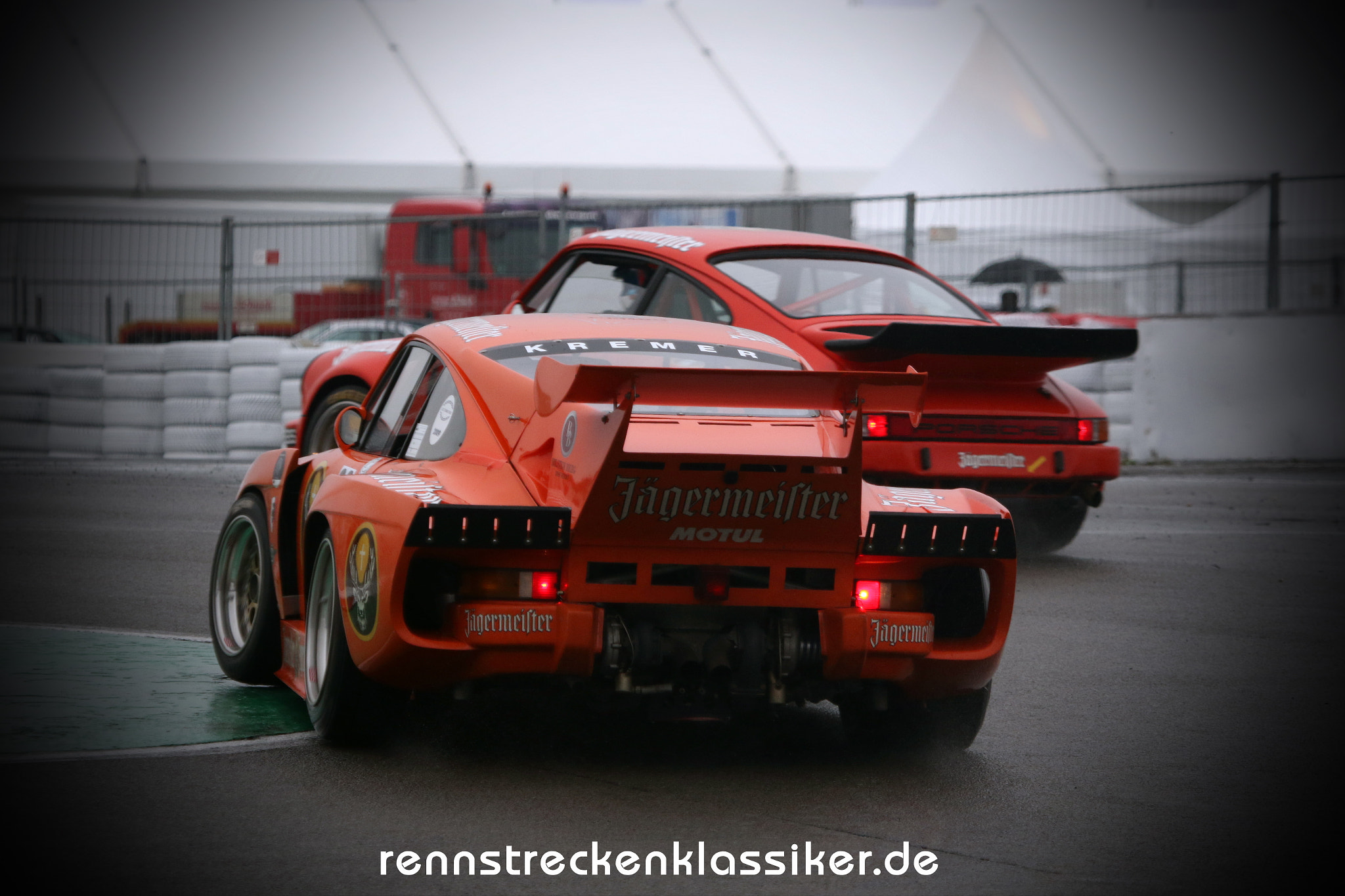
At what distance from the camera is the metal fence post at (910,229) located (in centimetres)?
1519

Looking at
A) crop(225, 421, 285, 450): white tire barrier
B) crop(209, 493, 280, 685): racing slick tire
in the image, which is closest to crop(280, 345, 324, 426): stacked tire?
crop(225, 421, 285, 450): white tire barrier

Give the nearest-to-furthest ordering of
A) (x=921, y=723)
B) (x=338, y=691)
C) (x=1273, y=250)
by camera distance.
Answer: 1. (x=338, y=691)
2. (x=921, y=723)
3. (x=1273, y=250)

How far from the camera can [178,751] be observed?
458 centimetres

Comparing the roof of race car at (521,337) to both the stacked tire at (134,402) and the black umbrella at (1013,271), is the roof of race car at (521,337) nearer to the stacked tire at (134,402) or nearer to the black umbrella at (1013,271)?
the stacked tire at (134,402)

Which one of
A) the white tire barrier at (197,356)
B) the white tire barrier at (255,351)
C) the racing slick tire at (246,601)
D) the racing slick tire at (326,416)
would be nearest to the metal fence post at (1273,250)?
the white tire barrier at (255,351)

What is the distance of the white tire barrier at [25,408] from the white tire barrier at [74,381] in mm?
160

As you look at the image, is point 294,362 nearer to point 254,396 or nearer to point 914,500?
point 254,396

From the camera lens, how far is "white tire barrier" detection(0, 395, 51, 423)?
49.4 feet

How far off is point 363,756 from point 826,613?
4.54 feet

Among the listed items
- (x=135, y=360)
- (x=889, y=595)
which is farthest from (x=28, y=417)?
(x=889, y=595)

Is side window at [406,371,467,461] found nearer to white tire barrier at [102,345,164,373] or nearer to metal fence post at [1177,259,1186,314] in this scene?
white tire barrier at [102,345,164,373]

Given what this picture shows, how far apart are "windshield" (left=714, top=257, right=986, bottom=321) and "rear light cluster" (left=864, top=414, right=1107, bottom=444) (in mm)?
742

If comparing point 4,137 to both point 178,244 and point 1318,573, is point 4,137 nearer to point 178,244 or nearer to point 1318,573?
point 178,244

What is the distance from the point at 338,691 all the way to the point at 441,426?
0.87 metres
